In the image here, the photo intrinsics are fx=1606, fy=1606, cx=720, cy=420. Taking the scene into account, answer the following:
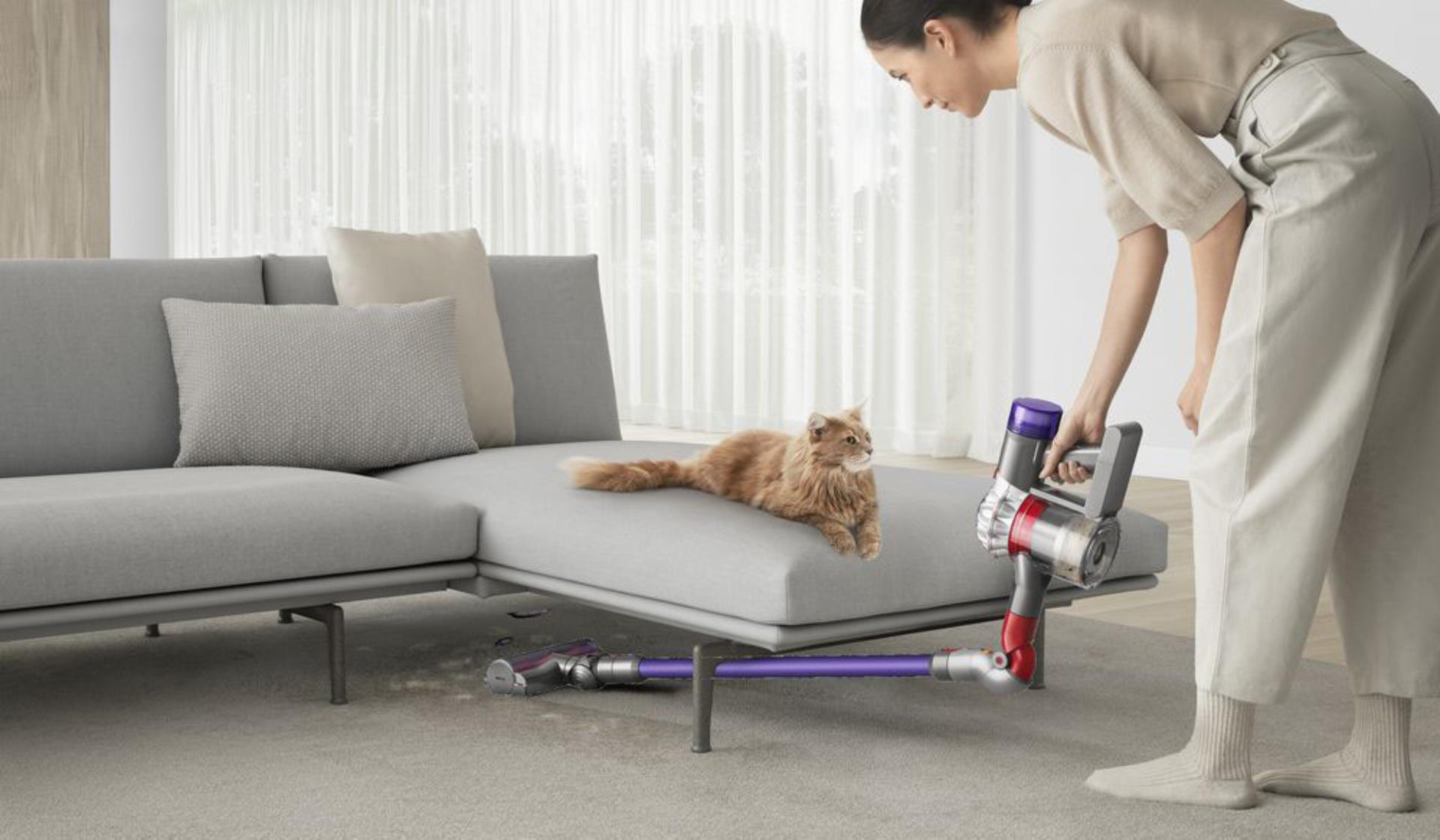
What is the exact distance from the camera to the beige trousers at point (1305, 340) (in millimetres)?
1734

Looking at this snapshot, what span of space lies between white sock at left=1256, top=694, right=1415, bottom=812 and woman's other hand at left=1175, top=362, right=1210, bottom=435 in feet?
1.29

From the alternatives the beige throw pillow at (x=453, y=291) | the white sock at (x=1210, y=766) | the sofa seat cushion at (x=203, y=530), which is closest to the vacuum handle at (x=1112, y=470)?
the white sock at (x=1210, y=766)

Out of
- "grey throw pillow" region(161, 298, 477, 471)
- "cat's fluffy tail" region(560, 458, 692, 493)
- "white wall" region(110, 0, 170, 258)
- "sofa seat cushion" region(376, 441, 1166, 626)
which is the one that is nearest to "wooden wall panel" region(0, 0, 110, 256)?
"grey throw pillow" region(161, 298, 477, 471)

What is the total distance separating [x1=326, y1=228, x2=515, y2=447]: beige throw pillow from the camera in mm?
3135

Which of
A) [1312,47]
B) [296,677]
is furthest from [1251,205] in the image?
[296,677]

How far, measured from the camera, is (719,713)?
92.8 inches

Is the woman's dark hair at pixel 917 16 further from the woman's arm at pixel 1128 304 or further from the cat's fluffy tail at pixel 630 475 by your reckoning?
the cat's fluffy tail at pixel 630 475

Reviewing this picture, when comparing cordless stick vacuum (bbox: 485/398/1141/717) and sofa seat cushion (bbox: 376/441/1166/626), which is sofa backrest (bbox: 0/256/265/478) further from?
cordless stick vacuum (bbox: 485/398/1141/717)

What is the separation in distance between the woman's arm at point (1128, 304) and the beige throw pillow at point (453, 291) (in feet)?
4.82

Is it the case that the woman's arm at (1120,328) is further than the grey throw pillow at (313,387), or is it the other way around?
the grey throw pillow at (313,387)

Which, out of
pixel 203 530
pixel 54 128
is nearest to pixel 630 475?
pixel 203 530

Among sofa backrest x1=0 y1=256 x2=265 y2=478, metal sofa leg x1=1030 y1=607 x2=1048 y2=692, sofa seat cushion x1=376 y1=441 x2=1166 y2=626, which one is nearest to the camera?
sofa seat cushion x1=376 y1=441 x2=1166 y2=626

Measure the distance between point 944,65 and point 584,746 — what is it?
1.01 m

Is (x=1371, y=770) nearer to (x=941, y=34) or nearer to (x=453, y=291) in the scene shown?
(x=941, y=34)
